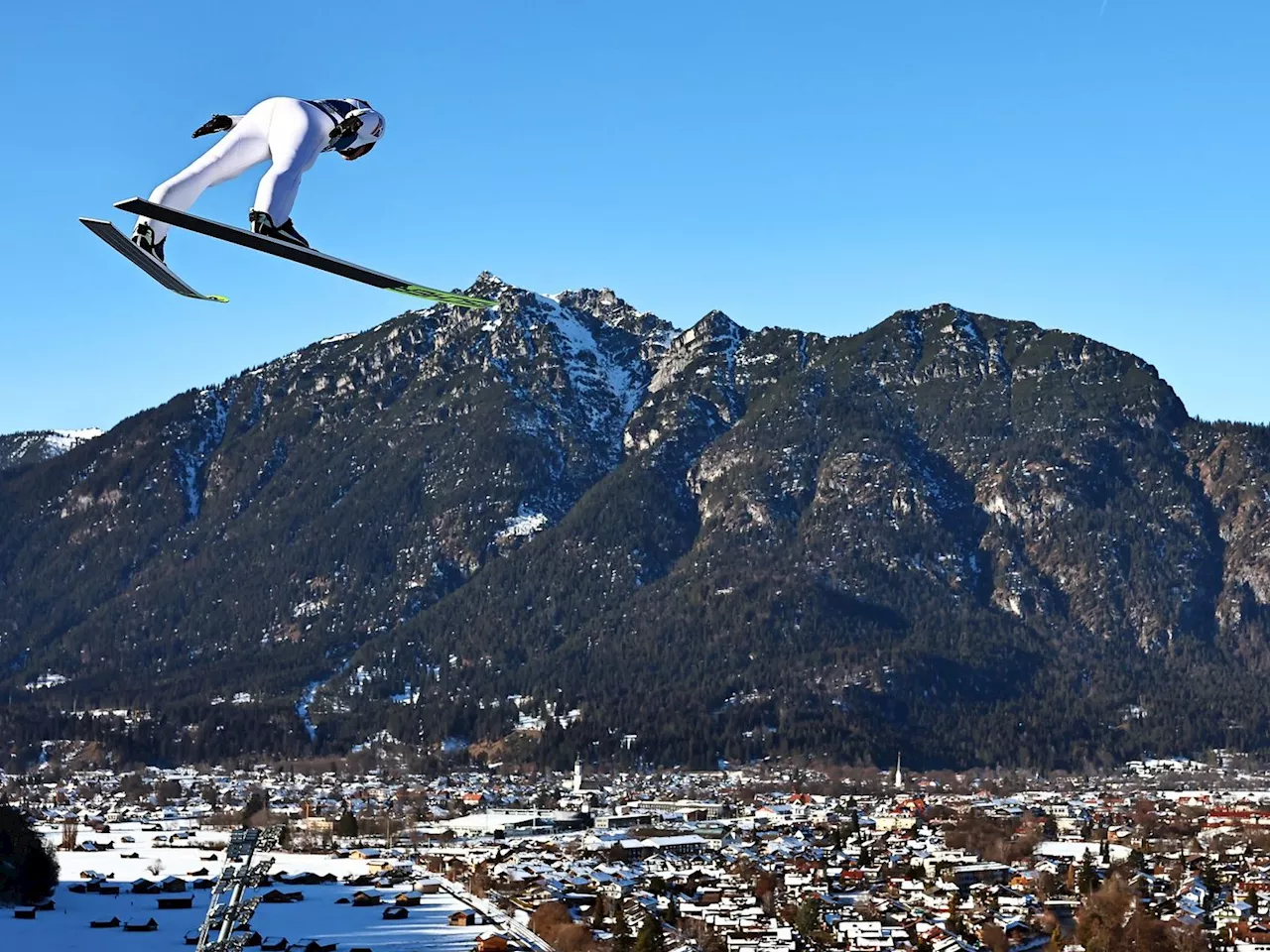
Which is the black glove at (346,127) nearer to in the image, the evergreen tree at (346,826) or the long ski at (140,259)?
the long ski at (140,259)

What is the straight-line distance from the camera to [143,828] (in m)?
146

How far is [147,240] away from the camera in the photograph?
16844 millimetres

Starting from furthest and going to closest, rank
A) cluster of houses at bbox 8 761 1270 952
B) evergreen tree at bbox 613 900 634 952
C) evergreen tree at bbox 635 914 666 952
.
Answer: cluster of houses at bbox 8 761 1270 952 → evergreen tree at bbox 613 900 634 952 → evergreen tree at bbox 635 914 666 952

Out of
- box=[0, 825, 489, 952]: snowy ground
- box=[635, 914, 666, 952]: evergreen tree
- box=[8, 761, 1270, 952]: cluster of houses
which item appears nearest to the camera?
box=[635, 914, 666, 952]: evergreen tree

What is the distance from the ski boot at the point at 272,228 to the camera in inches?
643

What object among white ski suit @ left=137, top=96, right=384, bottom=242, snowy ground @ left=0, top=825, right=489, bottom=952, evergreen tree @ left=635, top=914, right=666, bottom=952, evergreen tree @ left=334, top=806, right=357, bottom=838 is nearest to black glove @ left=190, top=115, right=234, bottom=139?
white ski suit @ left=137, top=96, right=384, bottom=242

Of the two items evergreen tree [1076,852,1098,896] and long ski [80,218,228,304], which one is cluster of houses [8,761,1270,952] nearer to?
evergreen tree [1076,852,1098,896]

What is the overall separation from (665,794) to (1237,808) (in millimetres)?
52941

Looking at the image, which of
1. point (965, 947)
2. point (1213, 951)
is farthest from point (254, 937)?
point (1213, 951)

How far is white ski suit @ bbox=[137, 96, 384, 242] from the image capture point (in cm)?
1653

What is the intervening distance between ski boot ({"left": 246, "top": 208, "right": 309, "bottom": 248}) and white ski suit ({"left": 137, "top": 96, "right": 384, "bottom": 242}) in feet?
0.18

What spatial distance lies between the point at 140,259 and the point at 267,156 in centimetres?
142

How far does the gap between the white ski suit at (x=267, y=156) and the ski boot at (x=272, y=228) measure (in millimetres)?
56

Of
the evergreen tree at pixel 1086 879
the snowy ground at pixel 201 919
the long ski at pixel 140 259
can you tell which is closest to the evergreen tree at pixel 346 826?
the snowy ground at pixel 201 919
